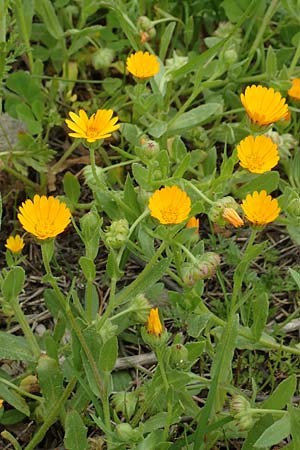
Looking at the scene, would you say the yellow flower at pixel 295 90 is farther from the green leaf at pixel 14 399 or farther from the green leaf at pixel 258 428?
the green leaf at pixel 14 399

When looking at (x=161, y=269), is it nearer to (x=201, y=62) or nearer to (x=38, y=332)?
(x=38, y=332)

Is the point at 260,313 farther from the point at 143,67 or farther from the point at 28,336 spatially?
the point at 143,67

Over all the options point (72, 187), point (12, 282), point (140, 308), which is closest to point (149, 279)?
point (140, 308)

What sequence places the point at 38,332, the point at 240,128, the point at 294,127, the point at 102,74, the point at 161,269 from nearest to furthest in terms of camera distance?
the point at 161,269, the point at 38,332, the point at 240,128, the point at 294,127, the point at 102,74

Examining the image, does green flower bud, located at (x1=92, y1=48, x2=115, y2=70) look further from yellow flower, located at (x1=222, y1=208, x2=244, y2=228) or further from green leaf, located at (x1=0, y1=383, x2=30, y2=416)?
green leaf, located at (x1=0, y1=383, x2=30, y2=416)

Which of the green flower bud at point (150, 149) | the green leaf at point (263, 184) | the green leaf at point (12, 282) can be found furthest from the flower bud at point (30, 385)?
the green leaf at point (263, 184)

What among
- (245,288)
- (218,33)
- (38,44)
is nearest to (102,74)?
(38,44)
